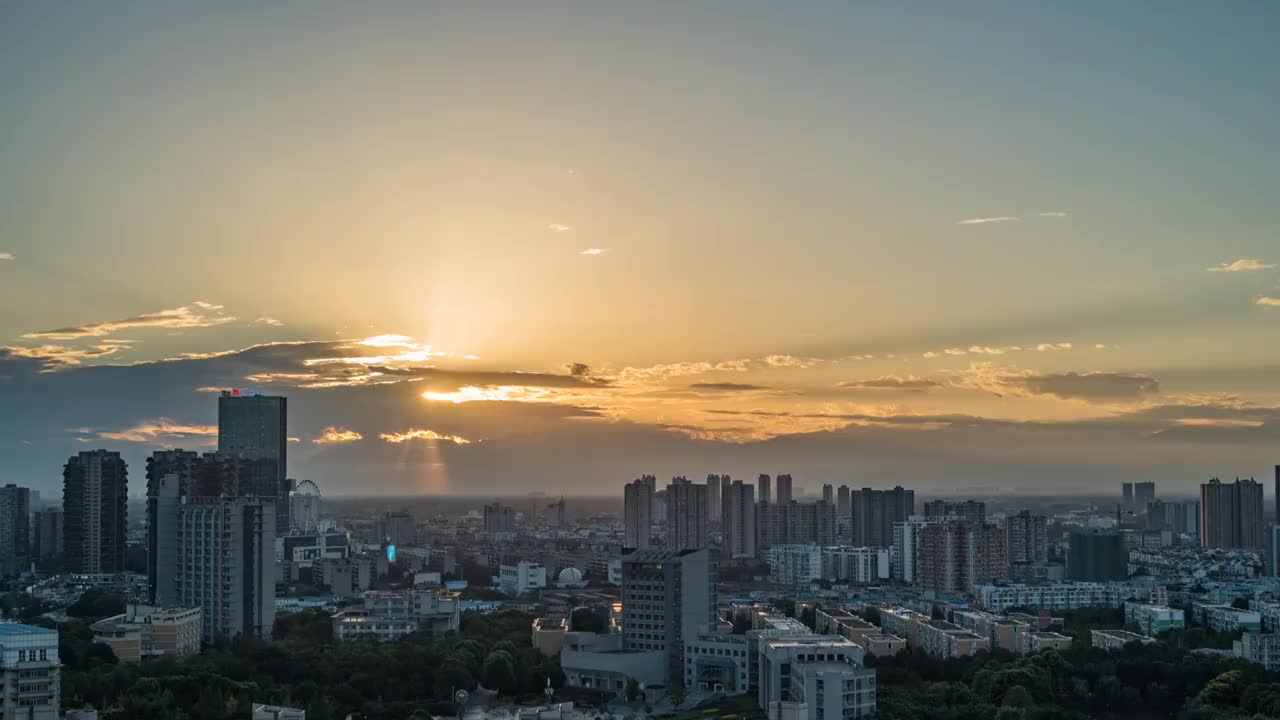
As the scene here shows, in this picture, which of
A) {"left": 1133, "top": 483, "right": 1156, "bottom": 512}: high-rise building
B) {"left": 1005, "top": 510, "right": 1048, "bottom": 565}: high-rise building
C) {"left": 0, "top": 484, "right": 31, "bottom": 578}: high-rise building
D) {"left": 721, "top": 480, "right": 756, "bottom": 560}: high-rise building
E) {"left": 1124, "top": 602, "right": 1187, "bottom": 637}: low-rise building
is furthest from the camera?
{"left": 1133, "top": 483, "right": 1156, "bottom": 512}: high-rise building

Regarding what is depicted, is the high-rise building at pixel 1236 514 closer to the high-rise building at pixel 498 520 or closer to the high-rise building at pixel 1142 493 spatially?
the high-rise building at pixel 498 520

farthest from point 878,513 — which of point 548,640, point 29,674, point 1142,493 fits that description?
point 1142,493

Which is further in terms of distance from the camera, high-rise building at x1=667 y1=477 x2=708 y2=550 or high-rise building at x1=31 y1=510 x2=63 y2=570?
high-rise building at x1=667 y1=477 x2=708 y2=550

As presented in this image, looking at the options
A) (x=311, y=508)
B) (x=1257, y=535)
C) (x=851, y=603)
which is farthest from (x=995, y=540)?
(x=311, y=508)

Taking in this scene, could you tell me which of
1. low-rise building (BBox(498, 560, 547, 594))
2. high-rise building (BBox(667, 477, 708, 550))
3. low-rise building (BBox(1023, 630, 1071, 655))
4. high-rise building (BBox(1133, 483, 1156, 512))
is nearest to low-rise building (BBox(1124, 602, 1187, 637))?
low-rise building (BBox(1023, 630, 1071, 655))

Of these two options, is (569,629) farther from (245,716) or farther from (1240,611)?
→ (1240,611)

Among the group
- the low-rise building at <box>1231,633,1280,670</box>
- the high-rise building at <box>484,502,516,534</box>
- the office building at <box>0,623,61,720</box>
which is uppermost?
the office building at <box>0,623,61,720</box>

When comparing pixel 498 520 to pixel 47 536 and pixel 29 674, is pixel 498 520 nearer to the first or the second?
pixel 47 536

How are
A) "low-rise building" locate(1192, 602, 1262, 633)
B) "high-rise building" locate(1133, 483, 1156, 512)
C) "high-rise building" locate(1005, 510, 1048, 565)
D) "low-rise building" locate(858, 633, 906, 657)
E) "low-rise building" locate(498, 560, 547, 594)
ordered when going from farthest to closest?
1. "high-rise building" locate(1133, 483, 1156, 512)
2. "high-rise building" locate(1005, 510, 1048, 565)
3. "low-rise building" locate(498, 560, 547, 594)
4. "low-rise building" locate(1192, 602, 1262, 633)
5. "low-rise building" locate(858, 633, 906, 657)

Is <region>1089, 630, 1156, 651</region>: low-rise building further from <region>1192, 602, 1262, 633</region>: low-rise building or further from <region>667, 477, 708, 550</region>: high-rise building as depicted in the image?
<region>667, 477, 708, 550</region>: high-rise building
